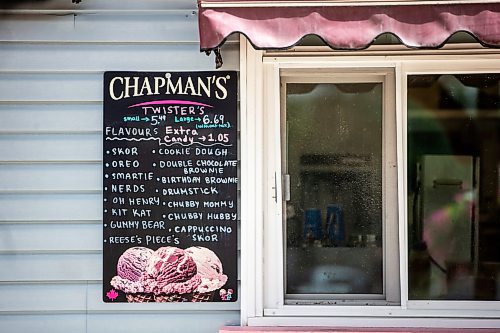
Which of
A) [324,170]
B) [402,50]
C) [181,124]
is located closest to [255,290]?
[324,170]

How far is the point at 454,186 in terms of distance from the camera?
448cm

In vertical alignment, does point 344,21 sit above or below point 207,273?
above

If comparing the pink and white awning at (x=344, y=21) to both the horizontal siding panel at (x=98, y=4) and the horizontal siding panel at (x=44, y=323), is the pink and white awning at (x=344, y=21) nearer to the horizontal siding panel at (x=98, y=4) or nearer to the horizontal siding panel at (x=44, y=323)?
the horizontal siding panel at (x=98, y=4)

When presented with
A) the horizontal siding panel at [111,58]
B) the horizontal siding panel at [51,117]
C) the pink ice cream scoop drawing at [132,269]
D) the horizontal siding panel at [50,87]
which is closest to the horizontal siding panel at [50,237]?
the pink ice cream scoop drawing at [132,269]

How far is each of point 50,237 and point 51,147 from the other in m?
0.57

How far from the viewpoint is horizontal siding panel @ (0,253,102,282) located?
431 cm

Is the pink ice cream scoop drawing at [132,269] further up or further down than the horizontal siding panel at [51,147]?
further down

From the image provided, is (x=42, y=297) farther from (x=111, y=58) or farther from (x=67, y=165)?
(x=111, y=58)

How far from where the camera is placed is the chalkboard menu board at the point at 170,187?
14.1ft

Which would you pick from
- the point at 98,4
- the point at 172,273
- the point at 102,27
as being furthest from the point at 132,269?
the point at 98,4

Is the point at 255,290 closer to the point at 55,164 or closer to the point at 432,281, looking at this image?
the point at 432,281

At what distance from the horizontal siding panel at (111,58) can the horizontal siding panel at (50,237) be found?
100 centimetres

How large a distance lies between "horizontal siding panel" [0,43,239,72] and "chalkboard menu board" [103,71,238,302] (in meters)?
0.07

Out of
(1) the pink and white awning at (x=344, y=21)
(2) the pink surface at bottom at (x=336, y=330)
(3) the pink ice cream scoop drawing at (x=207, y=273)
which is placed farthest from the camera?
(3) the pink ice cream scoop drawing at (x=207, y=273)
